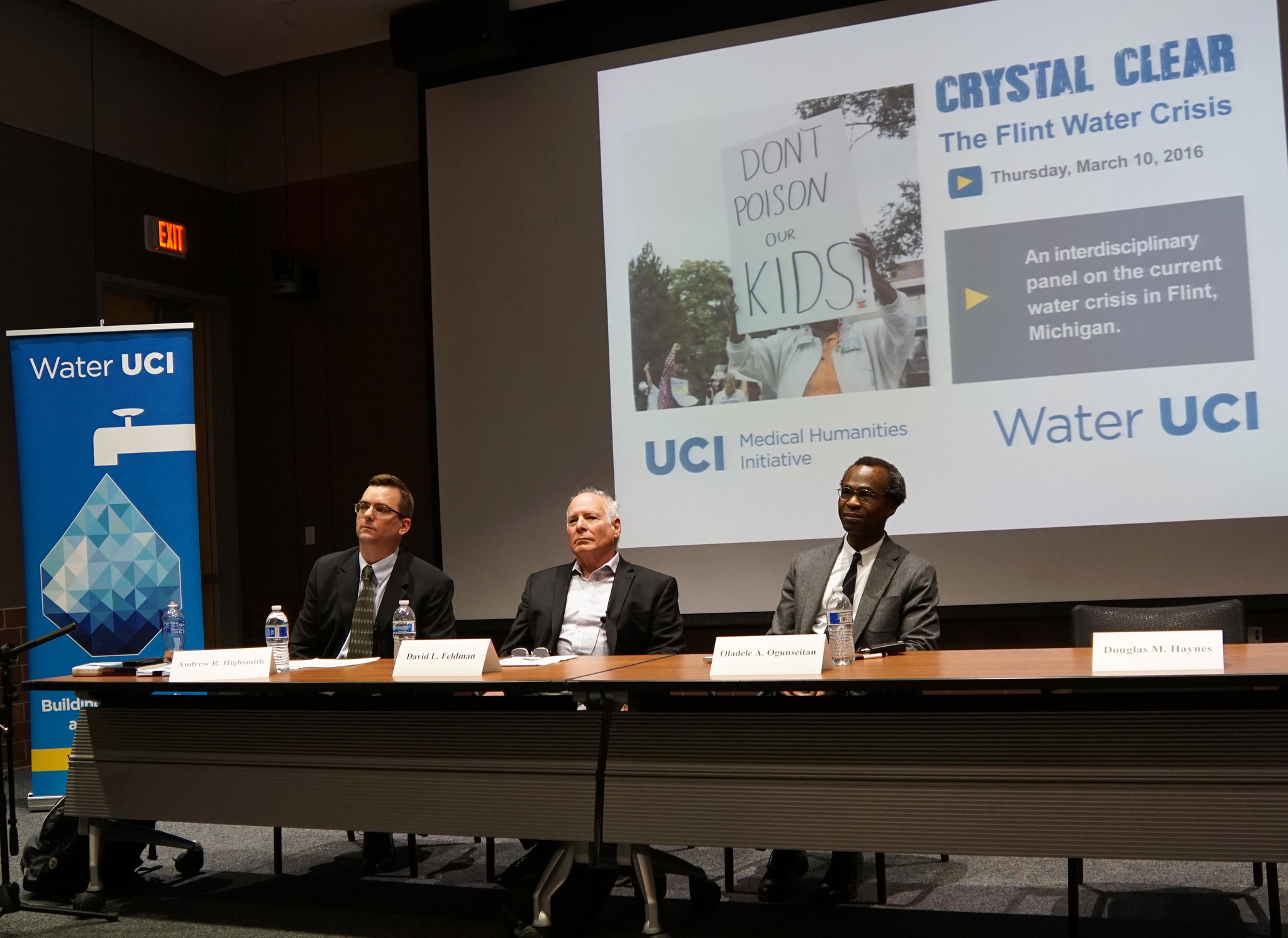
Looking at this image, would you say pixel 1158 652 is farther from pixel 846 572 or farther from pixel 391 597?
pixel 391 597

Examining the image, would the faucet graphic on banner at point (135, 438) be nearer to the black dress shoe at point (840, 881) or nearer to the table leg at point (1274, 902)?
the black dress shoe at point (840, 881)

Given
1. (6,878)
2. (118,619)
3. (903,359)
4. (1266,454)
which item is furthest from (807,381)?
(6,878)

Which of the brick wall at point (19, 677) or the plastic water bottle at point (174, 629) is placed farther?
the brick wall at point (19, 677)

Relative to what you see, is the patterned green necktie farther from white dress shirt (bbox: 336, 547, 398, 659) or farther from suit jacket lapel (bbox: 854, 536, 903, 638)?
suit jacket lapel (bbox: 854, 536, 903, 638)

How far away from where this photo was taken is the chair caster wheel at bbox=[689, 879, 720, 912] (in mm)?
3012

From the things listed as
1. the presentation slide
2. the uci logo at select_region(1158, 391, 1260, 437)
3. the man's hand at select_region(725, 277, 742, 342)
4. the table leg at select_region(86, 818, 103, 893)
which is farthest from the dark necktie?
the table leg at select_region(86, 818, 103, 893)

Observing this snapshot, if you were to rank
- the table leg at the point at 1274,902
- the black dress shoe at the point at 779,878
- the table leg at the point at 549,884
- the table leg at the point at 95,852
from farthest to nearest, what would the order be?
the table leg at the point at 95,852 → the black dress shoe at the point at 779,878 → the table leg at the point at 549,884 → the table leg at the point at 1274,902

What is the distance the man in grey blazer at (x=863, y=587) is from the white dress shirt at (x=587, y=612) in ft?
1.80

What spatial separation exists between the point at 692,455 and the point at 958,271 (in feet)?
4.46

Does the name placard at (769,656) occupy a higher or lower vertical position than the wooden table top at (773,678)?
higher

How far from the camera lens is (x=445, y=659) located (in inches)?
111

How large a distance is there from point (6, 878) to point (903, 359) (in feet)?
11.8

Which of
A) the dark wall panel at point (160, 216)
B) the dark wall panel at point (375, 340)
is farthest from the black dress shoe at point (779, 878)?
the dark wall panel at point (160, 216)

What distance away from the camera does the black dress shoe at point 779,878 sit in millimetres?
3113
